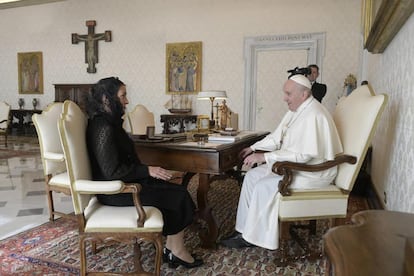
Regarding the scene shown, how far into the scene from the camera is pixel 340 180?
8.03ft

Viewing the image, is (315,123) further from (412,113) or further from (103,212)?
(103,212)

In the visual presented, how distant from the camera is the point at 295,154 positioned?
2.41m

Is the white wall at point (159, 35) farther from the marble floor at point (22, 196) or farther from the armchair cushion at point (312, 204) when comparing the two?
the armchair cushion at point (312, 204)

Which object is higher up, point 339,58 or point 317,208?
point 339,58

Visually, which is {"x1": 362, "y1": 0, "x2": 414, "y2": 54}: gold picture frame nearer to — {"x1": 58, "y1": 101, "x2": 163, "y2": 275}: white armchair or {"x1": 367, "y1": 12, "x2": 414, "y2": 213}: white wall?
{"x1": 367, "y1": 12, "x2": 414, "y2": 213}: white wall

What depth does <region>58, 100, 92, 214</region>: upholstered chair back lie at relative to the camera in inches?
74.4

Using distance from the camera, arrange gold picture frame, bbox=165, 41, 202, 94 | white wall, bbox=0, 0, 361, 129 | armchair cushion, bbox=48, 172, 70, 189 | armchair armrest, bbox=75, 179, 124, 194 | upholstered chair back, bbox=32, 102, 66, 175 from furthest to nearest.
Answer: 1. gold picture frame, bbox=165, 41, 202, 94
2. white wall, bbox=0, 0, 361, 129
3. upholstered chair back, bbox=32, 102, 66, 175
4. armchair cushion, bbox=48, 172, 70, 189
5. armchair armrest, bbox=75, 179, 124, 194

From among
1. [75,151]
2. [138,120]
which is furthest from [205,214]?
[138,120]

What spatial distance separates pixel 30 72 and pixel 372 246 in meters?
10.0

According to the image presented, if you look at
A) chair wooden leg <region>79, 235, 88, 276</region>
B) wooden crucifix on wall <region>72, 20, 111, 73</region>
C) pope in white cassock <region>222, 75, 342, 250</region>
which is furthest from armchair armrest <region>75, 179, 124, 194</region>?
wooden crucifix on wall <region>72, 20, 111, 73</region>

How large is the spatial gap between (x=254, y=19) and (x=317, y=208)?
5317 millimetres

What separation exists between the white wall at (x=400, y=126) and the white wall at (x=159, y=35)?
3370 mm

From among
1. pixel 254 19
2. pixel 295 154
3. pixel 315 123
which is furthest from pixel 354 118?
pixel 254 19

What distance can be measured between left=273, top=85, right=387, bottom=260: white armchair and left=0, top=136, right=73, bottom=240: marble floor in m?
2.32
